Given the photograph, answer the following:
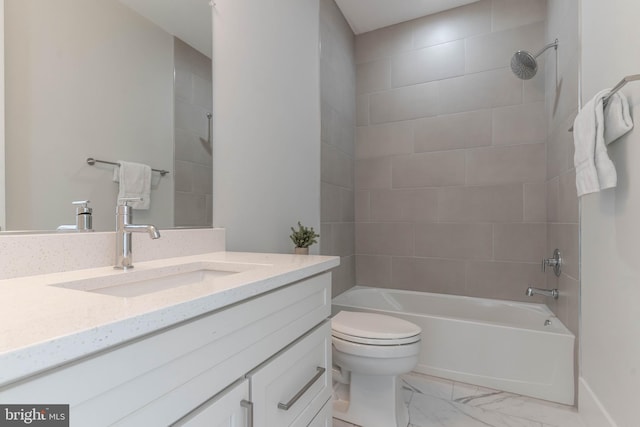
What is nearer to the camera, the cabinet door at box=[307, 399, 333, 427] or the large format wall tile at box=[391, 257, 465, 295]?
the cabinet door at box=[307, 399, 333, 427]

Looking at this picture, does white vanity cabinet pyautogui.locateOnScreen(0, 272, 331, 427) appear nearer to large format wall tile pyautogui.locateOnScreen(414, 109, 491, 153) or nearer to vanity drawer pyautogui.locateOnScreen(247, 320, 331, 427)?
vanity drawer pyautogui.locateOnScreen(247, 320, 331, 427)

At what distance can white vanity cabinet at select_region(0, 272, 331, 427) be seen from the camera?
16.6 inches

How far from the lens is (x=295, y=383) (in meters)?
0.90

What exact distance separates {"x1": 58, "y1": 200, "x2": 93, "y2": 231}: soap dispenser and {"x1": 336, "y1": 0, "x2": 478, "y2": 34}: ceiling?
2.43 m

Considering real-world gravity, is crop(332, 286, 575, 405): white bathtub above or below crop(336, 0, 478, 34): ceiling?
below

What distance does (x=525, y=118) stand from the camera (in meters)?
2.33

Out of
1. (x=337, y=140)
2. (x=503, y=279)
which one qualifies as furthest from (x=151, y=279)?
(x=503, y=279)

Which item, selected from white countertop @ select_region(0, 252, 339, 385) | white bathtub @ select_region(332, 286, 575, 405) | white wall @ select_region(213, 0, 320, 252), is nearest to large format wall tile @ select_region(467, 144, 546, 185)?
white bathtub @ select_region(332, 286, 575, 405)

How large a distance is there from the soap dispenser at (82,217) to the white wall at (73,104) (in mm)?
16

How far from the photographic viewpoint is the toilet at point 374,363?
150 centimetres

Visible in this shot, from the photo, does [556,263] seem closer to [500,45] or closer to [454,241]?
[454,241]

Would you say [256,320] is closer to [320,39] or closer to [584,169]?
[584,169]

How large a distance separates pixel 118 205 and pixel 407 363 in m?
1.39

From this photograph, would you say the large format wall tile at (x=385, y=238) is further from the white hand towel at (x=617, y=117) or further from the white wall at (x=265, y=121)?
the white hand towel at (x=617, y=117)
